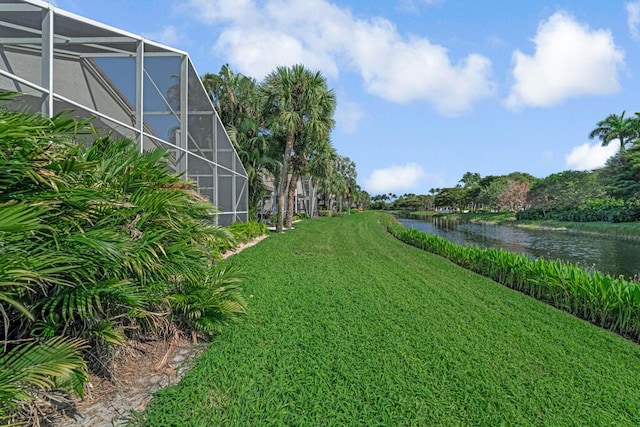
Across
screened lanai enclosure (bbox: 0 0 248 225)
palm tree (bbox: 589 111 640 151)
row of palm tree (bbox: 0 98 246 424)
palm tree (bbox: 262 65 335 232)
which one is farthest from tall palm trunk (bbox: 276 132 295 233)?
palm tree (bbox: 589 111 640 151)

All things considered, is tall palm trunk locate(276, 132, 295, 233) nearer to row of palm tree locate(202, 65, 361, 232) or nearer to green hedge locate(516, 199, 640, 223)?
row of palm tree locate(202, 65, 361, 232)

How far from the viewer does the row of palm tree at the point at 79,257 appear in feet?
6.21

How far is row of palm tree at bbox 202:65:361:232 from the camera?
56.5 ft

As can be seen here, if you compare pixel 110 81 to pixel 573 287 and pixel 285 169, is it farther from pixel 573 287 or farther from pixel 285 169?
pixel 573 287

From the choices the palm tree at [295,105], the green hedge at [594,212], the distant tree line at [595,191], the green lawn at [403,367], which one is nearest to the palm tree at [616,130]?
the distant tree line at [595,191]

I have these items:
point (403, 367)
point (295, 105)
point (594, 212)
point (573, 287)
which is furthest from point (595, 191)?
point (403, 367)

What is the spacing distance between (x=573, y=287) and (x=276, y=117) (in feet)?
50.6

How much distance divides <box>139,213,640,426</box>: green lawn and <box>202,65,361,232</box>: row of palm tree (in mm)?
12976

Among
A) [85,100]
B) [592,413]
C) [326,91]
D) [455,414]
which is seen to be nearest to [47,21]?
[85,100]

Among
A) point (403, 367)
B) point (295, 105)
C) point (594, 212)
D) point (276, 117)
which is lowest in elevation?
point (403, 367)

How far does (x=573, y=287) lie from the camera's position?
5547 mm

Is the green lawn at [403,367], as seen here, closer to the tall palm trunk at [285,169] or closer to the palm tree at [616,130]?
the tall palm trunk at [285,169]

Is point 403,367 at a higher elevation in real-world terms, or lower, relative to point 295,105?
lower

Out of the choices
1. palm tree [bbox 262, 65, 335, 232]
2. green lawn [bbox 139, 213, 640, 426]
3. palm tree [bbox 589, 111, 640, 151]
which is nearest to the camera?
green lawn [bbox 139, 213, 640, 426]
